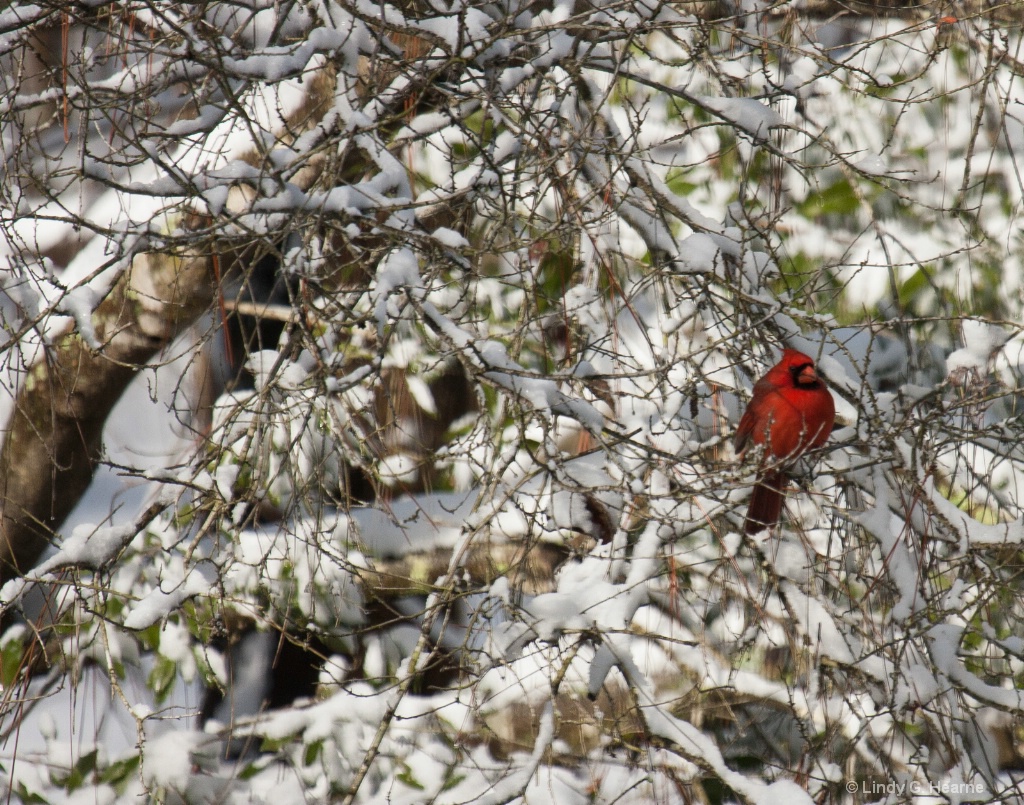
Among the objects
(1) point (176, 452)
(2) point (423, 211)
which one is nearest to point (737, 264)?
(2) point (423, 211)

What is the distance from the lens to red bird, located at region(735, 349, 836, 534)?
298 cm

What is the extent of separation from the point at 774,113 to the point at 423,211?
1.21 meters

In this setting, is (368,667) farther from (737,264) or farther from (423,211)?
(737,264)

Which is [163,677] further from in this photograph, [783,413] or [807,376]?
[807,376]

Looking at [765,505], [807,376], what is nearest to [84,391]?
[765,505]

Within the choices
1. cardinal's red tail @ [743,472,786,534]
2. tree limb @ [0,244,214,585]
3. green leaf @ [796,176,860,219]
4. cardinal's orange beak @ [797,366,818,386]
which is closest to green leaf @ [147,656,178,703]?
tree limb @ [0,244,214,585]

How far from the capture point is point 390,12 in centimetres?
258

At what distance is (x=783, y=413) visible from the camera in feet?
9.83

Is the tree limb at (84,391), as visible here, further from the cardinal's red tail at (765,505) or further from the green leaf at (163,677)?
the cardinal's red tail at (765,505)

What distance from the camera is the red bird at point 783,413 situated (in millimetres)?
2982

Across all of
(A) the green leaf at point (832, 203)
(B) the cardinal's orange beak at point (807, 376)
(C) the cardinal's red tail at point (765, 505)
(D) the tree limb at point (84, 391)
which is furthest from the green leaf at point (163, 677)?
(A) the green leaf at point (832, 203)

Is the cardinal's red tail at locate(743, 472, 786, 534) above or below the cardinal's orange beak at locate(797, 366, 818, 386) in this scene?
below

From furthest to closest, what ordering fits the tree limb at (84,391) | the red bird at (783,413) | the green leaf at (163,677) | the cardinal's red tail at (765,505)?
the green leaf at (163,677) < the tree limb at (84,391) < the cardinal's red tail at (765,505) < the red bird at (783,413)

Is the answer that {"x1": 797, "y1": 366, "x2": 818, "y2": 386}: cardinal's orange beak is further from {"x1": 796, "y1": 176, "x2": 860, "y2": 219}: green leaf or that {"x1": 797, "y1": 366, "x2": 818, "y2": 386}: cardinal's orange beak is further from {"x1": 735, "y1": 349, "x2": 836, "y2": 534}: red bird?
{"x1": 796, "y1": 176, "x2": 860, "y2": 219}: green leaf
